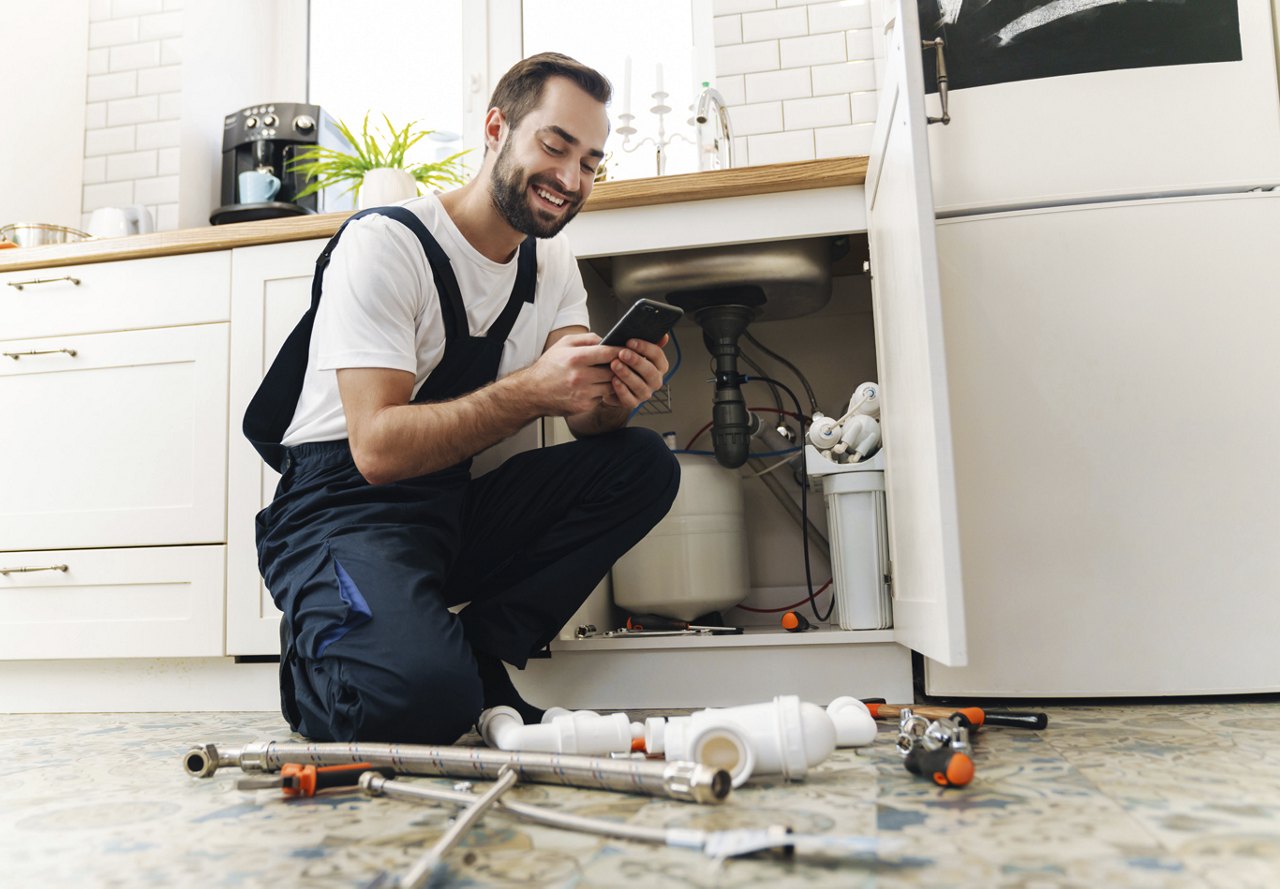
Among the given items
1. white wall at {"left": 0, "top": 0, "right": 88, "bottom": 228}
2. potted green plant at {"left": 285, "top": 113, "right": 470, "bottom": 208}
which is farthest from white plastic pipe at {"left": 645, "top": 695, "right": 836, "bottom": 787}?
white wall at {"left": 0, "top": 0, "right": 88, "bottom": 228}

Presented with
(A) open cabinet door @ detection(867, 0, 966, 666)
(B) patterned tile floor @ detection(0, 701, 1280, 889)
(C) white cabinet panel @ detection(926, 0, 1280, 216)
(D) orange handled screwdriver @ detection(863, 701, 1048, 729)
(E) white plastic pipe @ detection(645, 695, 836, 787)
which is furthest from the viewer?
(C) white cabinet panel @ detection(926, 0, 1280, 216)

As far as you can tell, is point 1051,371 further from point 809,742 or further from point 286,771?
point 286,771

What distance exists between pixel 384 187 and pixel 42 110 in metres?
1.17

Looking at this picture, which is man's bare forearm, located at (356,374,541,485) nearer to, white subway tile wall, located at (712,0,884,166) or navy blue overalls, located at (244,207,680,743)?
navy blue overalls, located at (244,207,680,743)

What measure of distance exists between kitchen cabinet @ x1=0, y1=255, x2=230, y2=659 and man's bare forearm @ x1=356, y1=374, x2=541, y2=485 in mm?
595

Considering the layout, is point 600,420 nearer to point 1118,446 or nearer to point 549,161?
point 549,161

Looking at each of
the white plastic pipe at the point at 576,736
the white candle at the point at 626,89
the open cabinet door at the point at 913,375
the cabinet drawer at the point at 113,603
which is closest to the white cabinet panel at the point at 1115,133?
the open cabinet door at the point at 913,375

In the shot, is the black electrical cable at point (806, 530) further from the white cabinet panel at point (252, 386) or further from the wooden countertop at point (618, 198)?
the white cabinet panel at point (252, 386)

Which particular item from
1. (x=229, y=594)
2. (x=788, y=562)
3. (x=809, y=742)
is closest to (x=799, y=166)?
(x=788, y=562)

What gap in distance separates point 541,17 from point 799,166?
137 centimetres

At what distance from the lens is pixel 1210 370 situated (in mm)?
1450

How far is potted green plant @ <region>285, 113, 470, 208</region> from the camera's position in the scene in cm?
207

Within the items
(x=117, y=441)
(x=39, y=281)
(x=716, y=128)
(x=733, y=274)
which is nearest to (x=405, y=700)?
(x=733, y=274)

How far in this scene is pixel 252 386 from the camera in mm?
1829
